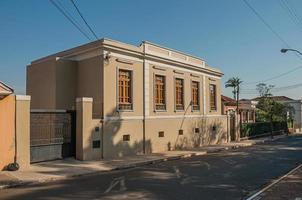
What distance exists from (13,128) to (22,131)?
44 cm

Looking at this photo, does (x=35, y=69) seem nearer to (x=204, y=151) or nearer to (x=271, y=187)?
(x=204, y=151)

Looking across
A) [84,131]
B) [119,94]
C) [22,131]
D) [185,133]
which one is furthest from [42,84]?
[185,133]

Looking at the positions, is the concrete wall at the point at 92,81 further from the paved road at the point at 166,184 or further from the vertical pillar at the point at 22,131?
the paved road at the point at 166,184

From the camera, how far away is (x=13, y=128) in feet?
54.4

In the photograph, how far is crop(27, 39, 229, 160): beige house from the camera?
21.1 m

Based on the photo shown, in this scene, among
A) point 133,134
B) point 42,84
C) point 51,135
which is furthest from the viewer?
point 42,84

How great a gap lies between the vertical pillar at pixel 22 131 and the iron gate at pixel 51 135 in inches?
41.6

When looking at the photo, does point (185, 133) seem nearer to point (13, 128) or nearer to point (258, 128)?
point (13, 128)

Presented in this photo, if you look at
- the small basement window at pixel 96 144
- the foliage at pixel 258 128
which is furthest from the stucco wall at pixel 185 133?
the foliage at pixel 258 128

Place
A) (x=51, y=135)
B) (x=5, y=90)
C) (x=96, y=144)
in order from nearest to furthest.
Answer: (x=5, y=90) < (x=51, y=135) < (x=96, y=144)

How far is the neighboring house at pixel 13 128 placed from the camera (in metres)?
16.2

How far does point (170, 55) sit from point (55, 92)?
29.2 feet

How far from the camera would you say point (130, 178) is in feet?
47.2

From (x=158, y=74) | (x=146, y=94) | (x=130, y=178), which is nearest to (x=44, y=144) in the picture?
(x=130, y=178)
